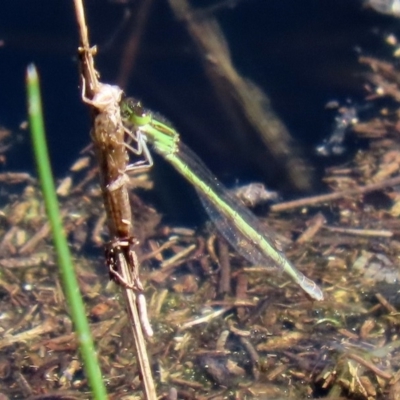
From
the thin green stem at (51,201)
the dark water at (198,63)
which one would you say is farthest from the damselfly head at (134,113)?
the dark water at (198,63)

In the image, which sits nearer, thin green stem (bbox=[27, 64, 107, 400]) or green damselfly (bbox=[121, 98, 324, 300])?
thin green stem (bbox=[27, 64, 107, 400])

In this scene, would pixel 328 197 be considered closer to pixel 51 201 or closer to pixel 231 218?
pixel 231 218

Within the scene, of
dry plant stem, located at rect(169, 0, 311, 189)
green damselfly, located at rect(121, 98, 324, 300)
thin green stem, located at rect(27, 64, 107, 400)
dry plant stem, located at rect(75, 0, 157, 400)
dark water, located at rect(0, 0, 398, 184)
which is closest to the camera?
thin green stem, located at rect(27, 64, 107, 400)

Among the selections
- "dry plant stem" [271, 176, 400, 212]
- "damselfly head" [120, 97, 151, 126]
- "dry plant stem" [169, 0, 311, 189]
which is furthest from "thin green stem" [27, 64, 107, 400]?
"dry plant stem" [169, 0, 311, 189]

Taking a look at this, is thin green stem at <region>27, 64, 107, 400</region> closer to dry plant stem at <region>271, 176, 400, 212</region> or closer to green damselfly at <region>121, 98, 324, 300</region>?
green damselfly at <region>121, 98, 324, 300</region>

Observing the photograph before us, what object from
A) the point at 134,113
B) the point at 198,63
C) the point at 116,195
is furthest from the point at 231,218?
the point at 116,195

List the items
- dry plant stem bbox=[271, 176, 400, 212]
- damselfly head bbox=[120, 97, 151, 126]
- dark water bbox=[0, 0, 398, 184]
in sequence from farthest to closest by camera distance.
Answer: dark water bbox=[0, 0, 398, 184]
dry plant stem bbox=[271, 176, 400, 212]
damselfly head bbox=[120, 97, 151, 126]

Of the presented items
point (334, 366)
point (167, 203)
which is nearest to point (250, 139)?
point (167, 203)
